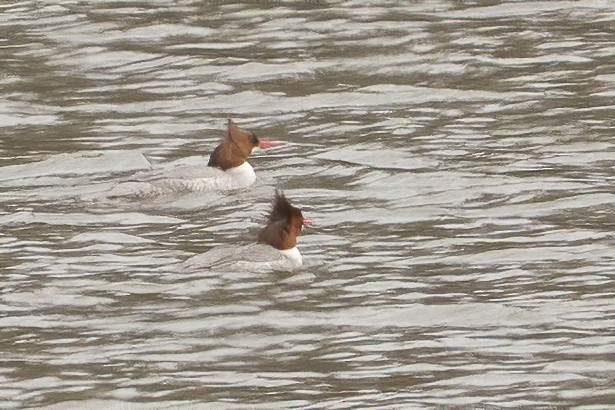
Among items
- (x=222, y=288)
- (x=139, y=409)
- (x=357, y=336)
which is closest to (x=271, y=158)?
(x=222, y=288)

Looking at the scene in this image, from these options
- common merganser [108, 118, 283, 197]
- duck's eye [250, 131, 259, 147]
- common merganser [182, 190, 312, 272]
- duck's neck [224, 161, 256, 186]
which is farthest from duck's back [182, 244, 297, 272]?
duck's eye [250, 131, 259, 147]

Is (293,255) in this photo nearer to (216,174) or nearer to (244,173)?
(216,174)

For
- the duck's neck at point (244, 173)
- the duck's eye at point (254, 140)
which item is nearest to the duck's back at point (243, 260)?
the duck's neck at point (244, 173)

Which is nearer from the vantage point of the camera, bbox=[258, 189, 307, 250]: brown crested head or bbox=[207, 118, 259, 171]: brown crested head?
bbox=[258, 189, 307, 250]: brown crested head

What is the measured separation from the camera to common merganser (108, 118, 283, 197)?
1454 cm

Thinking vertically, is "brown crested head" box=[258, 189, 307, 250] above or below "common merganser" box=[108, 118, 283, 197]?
above

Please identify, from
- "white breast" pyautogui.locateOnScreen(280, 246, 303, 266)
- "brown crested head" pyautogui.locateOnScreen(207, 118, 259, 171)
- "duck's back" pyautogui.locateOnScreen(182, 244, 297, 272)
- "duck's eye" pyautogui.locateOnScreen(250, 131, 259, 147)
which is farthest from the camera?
"duck's eye" pyautogui.locateOnScreen(250, 131, 259, 147)

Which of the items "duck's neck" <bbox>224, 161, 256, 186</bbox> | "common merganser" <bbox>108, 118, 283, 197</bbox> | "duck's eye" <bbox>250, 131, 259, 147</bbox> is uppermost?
"duck's eye" <bbox>250, 131, 259, 147</bbox>

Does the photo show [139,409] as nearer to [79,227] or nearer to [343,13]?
[79,227]

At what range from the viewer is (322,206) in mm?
14141

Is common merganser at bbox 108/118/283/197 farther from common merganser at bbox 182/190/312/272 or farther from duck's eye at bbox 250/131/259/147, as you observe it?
common merganser at bbox 182/190/312/272

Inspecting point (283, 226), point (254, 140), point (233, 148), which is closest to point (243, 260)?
point (283, 226)

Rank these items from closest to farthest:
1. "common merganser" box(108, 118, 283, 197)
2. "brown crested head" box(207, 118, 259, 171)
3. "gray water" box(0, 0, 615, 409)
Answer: "gray water" box(0, 0, 615, 409)
"common merganser" box(108, 118, 283, 197)
"brown crested head" box(207, 118, 259, 171)

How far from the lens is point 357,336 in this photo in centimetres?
1091
